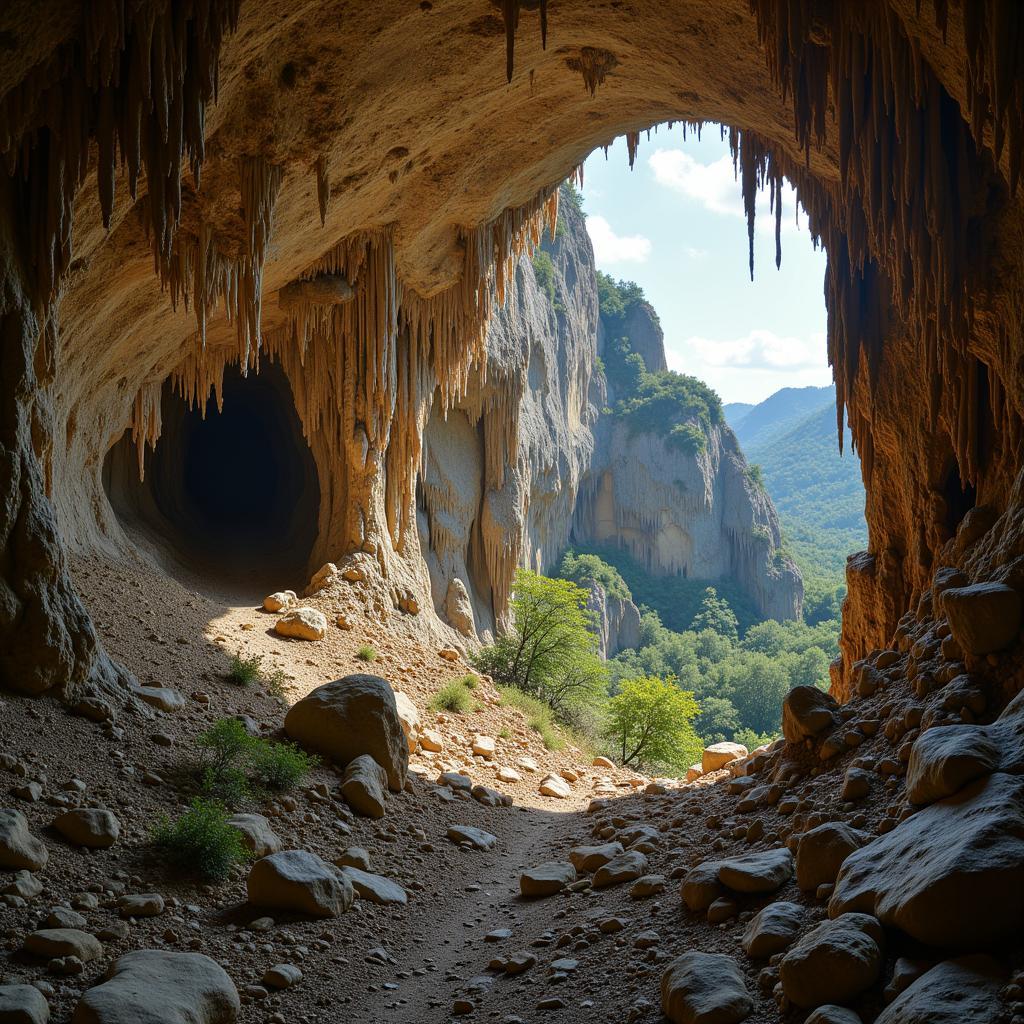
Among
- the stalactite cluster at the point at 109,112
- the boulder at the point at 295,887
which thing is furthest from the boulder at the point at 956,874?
the stalactite cluster at the point at 109,112

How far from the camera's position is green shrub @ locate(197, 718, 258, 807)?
6.95 meters

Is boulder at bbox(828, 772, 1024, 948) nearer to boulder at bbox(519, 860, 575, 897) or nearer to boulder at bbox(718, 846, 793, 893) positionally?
boulder at bbox(718, 846, 793, 893)

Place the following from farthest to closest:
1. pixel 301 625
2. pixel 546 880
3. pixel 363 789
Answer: pixel 301 625 < pixel 363 789 < pixel 546 880

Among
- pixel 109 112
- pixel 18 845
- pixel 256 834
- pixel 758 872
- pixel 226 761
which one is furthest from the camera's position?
pixel 226 761

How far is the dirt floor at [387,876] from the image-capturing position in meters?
4.82

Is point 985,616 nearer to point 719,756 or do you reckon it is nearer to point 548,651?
point 719,756

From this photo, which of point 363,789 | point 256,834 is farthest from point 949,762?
point 363,789

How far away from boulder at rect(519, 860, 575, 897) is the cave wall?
3975mm

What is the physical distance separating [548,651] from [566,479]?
64.8 ft

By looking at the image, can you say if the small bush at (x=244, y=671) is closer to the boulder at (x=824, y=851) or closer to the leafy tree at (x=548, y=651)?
the boulder at (x=824, y=851)

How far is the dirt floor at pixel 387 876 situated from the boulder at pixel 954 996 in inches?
15.0

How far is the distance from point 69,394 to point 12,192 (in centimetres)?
400

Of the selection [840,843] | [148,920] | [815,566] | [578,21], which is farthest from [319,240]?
[815,566]

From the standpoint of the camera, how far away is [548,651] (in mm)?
17938
